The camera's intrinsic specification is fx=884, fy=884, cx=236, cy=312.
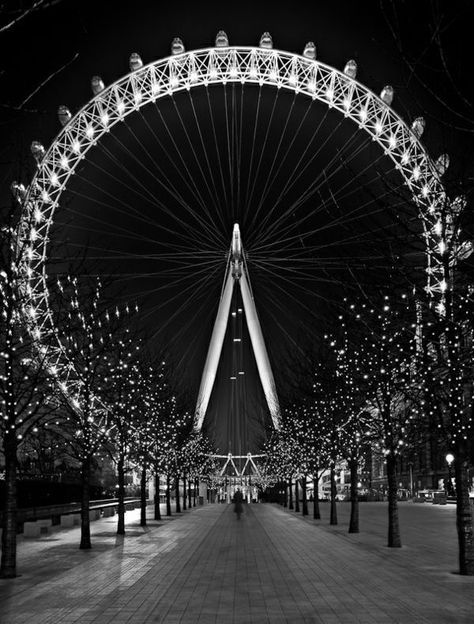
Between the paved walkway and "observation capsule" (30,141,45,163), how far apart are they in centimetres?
2024

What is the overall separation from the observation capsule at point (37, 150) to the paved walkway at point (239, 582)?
20.2 metres

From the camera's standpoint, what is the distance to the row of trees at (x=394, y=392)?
20594mm

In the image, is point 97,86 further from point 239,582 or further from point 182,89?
point 239,582

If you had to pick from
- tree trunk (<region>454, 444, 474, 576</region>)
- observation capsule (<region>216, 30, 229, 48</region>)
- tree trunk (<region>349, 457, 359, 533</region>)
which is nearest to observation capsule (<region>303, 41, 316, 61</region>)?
observation capsule (<region>216, 30, 229, 48</region>)

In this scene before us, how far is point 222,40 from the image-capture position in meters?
45.3

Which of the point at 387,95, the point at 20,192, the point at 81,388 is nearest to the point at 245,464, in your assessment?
the point at 387,95

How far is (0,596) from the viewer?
17891 millimetres

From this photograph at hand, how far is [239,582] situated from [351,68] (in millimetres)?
31022

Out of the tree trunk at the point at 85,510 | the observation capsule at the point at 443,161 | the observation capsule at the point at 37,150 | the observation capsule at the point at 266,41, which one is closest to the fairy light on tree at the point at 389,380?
the observation capsule at the point at 443,161

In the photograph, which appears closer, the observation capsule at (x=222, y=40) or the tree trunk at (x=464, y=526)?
the tree trunk at (x=464, y=526)

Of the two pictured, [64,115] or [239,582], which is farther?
[64,115]

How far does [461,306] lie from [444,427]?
2918mm

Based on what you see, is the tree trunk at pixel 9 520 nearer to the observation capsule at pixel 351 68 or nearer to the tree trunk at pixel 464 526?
the tree trunk at pixel 464 526

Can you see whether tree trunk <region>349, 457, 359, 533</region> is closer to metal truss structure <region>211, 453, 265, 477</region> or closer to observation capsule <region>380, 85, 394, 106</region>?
observation capsule <region>380, 85, 394, 106</region>
